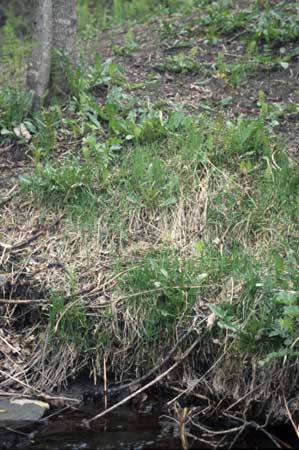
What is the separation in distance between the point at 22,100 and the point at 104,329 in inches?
106

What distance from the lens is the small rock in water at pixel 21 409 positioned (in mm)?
5582

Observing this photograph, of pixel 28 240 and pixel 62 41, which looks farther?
pixel 62 41

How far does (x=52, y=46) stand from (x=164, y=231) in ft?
8.06

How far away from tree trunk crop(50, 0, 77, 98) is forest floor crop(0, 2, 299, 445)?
0.44 ft

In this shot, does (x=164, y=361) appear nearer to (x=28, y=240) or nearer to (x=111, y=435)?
(x=111, y=435)

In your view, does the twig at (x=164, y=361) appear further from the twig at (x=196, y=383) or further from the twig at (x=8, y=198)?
the twig at (x=8, y=198)

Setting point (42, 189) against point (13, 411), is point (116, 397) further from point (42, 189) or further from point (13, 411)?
point (42, 189)

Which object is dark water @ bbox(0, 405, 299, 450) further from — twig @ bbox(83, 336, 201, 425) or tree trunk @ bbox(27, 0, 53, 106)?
tree trunk @ bbox(27, 0, 53, 106)

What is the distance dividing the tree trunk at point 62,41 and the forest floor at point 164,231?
0.13m

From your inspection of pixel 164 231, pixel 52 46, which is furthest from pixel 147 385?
pixel 52 46

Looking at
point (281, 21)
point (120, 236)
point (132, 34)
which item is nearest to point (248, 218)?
point (120, 236)

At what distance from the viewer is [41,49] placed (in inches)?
306

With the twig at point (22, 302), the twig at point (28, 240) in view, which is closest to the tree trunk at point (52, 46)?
the twig at point (28, 240)

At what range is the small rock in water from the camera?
18.3 feet
